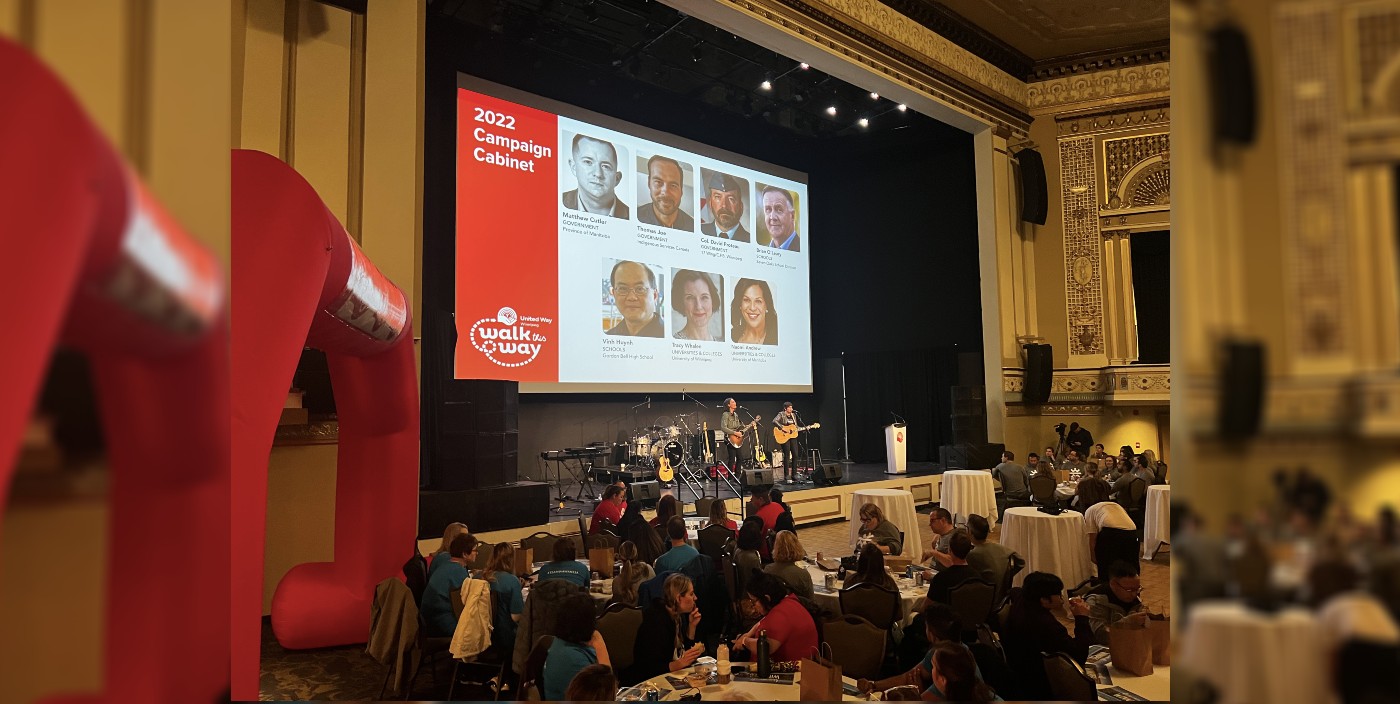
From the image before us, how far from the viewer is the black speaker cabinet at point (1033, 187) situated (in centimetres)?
1173

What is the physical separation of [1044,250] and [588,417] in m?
8.03

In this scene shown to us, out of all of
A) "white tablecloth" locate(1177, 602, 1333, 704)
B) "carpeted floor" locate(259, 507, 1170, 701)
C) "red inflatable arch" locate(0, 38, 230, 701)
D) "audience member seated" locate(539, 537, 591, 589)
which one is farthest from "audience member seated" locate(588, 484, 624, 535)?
"white tablecloth" locate(1177, 602, 1333, 704)

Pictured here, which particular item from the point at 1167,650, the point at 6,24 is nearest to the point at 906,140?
the point at 1167,650

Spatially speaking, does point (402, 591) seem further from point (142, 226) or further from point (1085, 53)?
point (1085, 53)

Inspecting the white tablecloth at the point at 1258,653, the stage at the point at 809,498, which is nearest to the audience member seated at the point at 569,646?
the white tablecloth at the point at 1258,653

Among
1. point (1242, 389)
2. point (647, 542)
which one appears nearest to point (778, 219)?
point (647, 542)

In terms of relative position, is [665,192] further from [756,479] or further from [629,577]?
[629,577]

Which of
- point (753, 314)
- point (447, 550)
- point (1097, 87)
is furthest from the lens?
point (753, 314)

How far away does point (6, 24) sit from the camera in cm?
52

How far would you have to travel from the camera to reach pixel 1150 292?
1177 cm

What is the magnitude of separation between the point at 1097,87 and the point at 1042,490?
7.59 meters

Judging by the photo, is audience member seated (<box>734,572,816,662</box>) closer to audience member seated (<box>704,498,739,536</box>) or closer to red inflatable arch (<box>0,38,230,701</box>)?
audience member seated (<box>704,498,739,536</box>)

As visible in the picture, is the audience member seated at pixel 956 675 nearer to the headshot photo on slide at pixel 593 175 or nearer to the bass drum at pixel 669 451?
the headshot photo on slide at pixel 593 175

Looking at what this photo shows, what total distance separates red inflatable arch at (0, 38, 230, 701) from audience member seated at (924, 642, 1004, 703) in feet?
7.81
